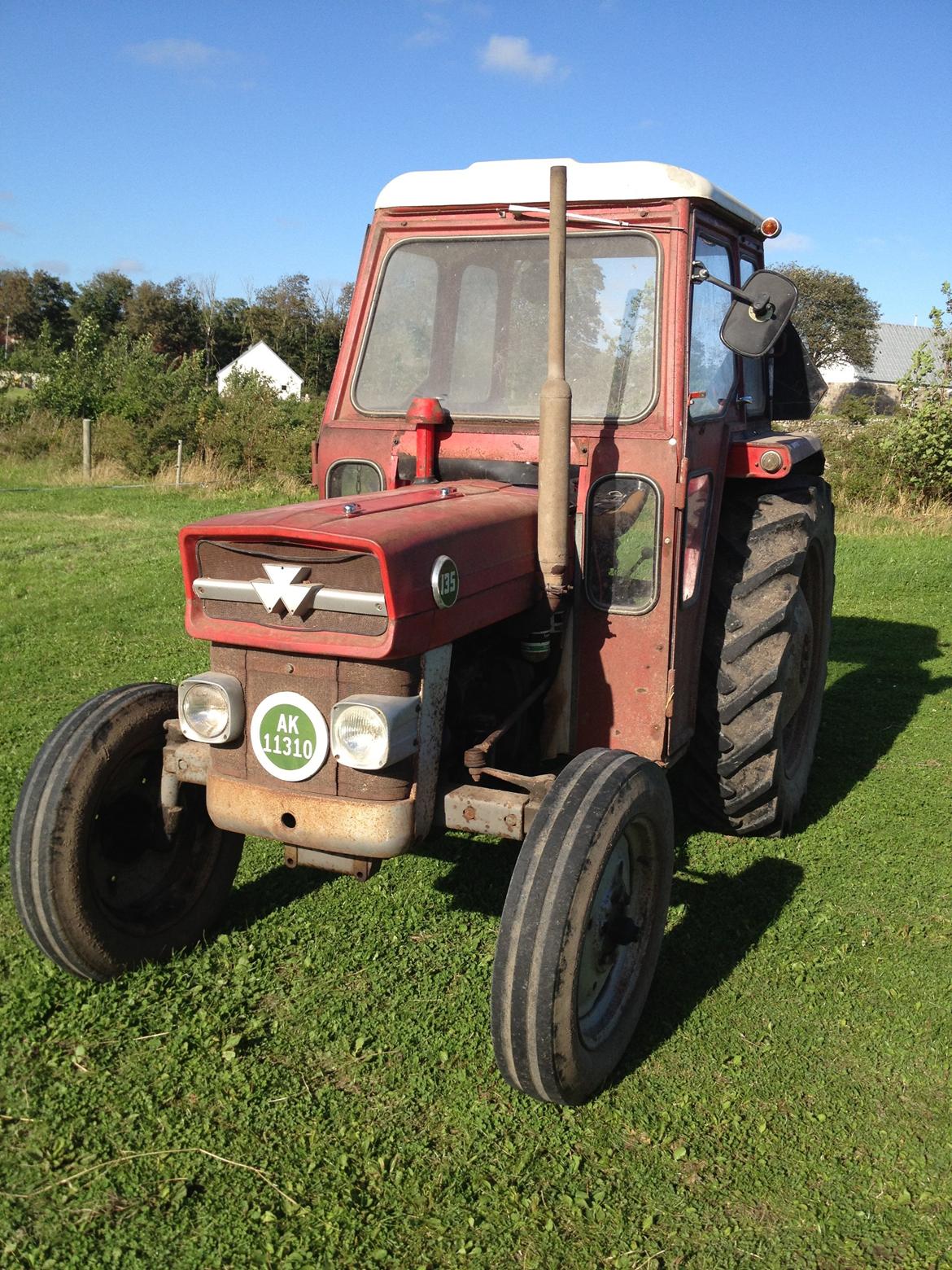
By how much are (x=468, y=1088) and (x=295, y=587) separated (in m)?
1.41

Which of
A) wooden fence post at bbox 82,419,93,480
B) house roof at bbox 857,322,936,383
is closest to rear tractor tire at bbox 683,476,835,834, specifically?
wooden fence post at bbox 82,419,93,480

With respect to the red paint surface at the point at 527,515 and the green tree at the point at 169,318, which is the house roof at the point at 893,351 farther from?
the red paint surface at the point at 527,515

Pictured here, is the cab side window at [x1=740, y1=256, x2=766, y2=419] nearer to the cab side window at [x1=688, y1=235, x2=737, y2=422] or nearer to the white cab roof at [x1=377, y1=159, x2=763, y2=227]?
the cab side window at [x1=688, y1=235, x2=737, y2=422]

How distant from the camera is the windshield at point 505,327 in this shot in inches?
148

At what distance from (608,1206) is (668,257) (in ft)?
9.36

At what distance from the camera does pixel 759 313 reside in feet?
11.6

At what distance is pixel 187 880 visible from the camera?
3598 millimetres

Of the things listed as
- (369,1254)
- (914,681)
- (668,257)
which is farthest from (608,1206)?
(914,681)

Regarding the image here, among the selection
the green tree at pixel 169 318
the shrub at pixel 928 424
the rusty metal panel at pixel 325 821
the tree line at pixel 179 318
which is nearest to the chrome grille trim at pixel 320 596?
the rusty metal panel at pixel 325 821

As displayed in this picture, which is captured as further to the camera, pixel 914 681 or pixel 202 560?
pixel 914 681

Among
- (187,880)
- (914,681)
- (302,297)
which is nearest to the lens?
(187,880)

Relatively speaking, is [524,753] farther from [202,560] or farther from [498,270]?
[498,270]

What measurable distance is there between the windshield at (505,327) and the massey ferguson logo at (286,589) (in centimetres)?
133

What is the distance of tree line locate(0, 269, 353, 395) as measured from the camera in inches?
1831
